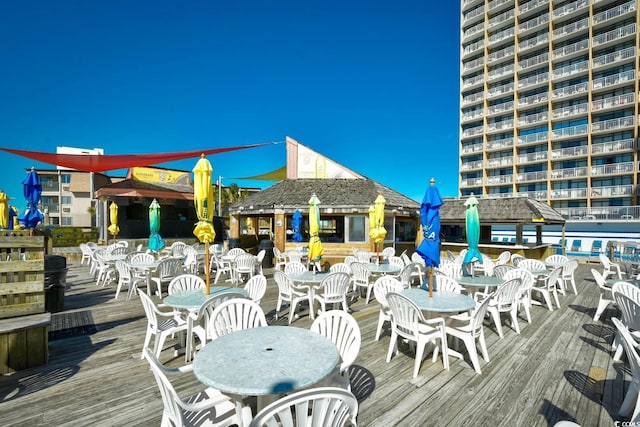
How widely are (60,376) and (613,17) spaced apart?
146ft

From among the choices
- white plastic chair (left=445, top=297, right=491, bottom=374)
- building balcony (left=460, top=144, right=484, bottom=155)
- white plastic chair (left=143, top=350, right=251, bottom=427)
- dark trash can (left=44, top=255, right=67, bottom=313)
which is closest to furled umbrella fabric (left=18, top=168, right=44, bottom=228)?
dark trash can (left=44, top=255, right=67, bottom=313)

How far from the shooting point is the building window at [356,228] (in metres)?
12.9

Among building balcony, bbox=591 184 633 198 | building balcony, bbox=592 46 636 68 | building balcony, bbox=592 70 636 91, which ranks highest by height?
building balcony, bbox=592 46 636 68

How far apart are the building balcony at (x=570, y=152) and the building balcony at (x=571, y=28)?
12.2m

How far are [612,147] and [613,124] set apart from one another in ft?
7.39

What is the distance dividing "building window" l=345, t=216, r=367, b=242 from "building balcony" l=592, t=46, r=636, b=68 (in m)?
32.9

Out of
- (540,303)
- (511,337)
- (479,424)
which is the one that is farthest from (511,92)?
(479,424)

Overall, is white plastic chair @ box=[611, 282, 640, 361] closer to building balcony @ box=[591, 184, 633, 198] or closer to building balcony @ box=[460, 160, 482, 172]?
building balcony @ box=[591, 184, 633, 198]

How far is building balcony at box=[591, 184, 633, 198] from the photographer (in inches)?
1000

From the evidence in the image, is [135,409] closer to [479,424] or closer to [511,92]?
[479,424]

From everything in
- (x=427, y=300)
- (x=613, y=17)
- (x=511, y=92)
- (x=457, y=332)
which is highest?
(x=613, y=17)

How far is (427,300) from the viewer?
423 cm

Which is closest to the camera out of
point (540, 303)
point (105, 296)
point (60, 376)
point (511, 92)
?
point (60, 376)

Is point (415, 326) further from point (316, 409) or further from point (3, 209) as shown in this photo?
point (3, 209)
